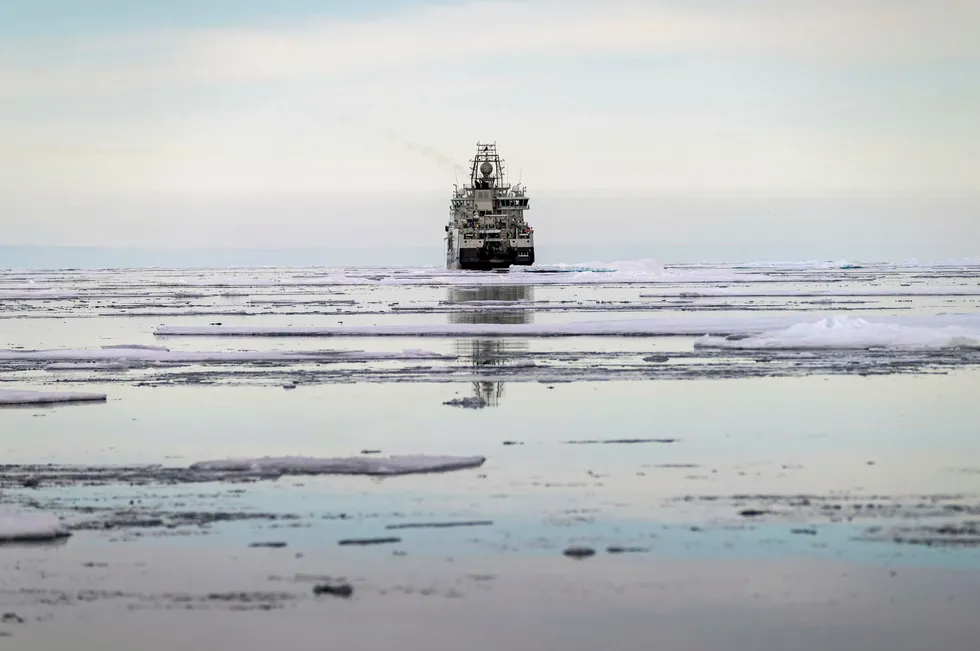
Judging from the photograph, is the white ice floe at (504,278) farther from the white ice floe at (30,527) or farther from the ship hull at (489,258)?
the white ice floe at (30,527)

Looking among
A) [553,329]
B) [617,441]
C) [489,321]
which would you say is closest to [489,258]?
[489,321]

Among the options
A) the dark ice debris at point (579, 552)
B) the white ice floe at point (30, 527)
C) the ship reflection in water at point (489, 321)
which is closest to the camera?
the dark ice debris at point (579, 552)

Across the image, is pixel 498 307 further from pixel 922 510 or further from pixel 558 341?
pixel 922 510

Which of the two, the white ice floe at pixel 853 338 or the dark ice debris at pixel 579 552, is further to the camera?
the white ice floe at pixel 853 338

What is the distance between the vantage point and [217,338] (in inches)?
1040

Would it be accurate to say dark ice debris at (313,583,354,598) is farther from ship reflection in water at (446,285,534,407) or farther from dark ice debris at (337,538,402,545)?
ship reflection in water at (446,285,534,407)

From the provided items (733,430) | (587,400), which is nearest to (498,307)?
(587,400)

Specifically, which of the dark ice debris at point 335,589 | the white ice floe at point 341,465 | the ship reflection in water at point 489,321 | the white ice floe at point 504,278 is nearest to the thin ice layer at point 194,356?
the ship reflection in water at point 489,321

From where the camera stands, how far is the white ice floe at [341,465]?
10.2 m

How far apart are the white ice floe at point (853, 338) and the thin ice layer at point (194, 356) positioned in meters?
5.57

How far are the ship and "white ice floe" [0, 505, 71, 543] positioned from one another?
78439mm

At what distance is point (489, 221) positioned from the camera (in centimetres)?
8838

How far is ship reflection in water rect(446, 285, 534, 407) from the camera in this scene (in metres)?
16.5

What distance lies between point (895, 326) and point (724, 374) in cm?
721
